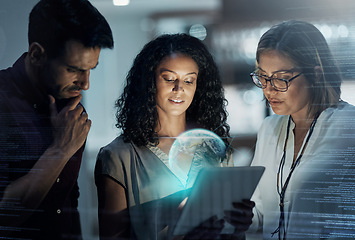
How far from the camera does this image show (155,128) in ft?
3.80

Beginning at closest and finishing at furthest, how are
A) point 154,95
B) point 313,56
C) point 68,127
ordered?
point 313,56 → point 154,95 → point 68,127

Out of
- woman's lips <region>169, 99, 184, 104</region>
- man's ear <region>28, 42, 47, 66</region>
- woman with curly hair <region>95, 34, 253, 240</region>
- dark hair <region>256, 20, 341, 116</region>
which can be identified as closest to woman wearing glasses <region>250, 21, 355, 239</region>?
dark hair <region>256, 20, 341, 116</region>

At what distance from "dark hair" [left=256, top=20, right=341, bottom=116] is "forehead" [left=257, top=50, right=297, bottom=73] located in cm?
1

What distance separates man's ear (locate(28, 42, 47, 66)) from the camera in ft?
4.14

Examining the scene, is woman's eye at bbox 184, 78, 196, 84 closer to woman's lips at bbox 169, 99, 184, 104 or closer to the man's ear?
woman's lips at bbox 169, 99, 184, 104

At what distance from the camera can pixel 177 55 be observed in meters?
1.10

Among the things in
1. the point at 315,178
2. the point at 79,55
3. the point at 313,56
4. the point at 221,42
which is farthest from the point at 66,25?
the point at 315,178

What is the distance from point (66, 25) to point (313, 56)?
32.5 inches

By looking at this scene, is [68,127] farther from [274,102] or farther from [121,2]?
[274,102]

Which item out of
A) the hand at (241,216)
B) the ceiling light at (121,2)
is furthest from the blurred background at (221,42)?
the hand at (241,216)

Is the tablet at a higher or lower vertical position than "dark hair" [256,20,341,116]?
lower

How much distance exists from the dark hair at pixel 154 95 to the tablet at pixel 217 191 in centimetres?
13

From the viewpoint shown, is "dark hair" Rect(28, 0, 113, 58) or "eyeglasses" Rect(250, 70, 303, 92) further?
"dark hair" Rect(28, 0, 113, 58)

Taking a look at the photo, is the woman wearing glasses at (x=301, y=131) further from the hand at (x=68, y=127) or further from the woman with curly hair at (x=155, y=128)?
the hand at (x=68, y=127)
